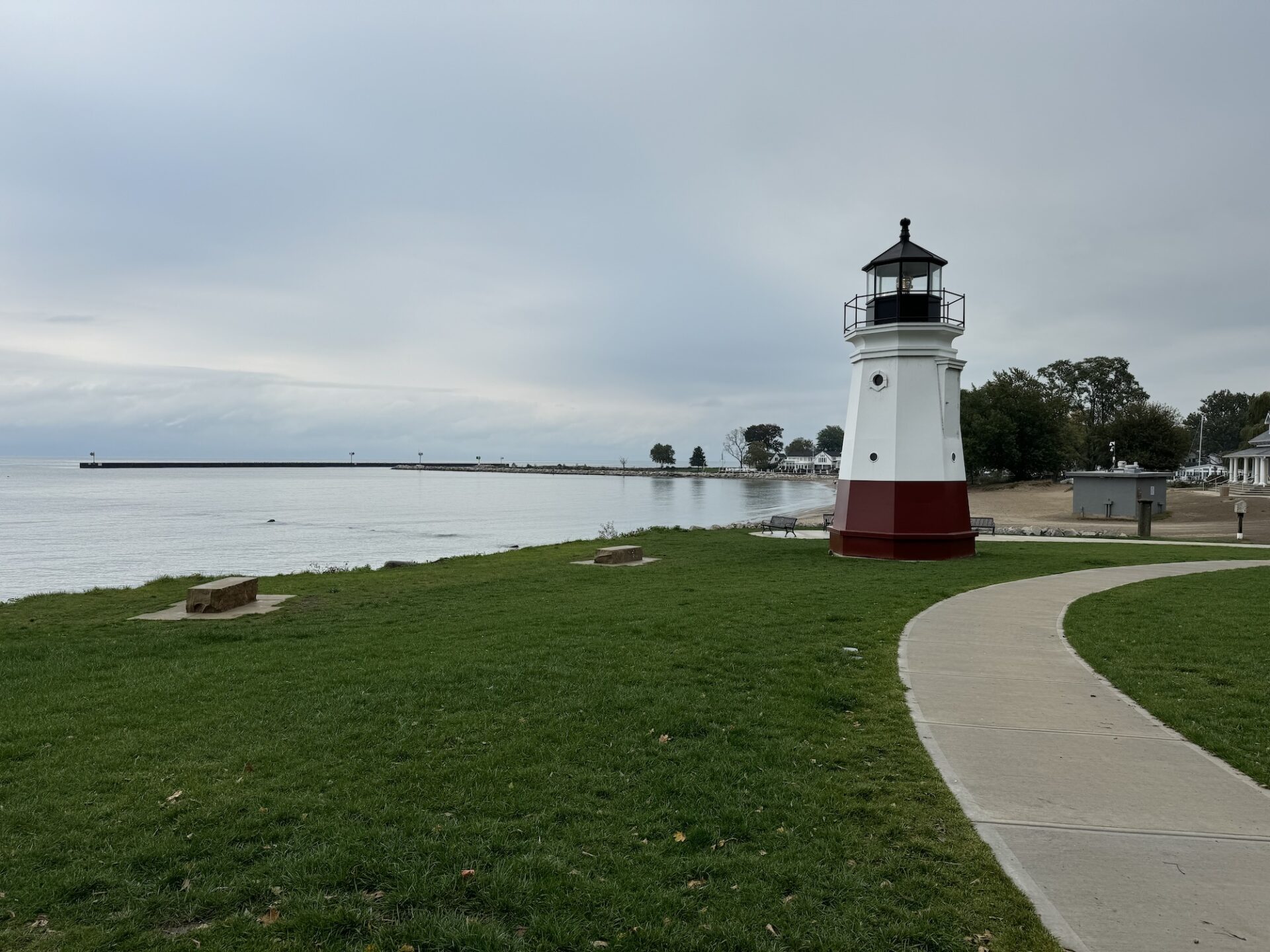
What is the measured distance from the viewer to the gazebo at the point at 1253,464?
57.2 metres

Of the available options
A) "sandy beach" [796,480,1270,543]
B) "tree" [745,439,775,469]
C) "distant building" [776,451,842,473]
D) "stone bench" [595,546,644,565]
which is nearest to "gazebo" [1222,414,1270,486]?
"sandy beach" [796,480,1270,543]

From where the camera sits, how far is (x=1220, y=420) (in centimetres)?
12862

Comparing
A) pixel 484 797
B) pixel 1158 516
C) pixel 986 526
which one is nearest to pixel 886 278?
pixel 986 526

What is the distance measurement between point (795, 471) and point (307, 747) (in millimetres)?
192825

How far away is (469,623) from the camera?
10.6 meters

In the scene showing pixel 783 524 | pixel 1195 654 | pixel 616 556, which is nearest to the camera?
pixel 1195 654

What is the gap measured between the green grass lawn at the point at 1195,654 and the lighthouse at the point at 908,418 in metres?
5.49

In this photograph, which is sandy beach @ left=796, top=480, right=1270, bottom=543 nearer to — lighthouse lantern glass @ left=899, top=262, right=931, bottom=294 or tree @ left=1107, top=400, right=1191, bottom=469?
tree @ left=1107, top=400, right=1191, bottom=469

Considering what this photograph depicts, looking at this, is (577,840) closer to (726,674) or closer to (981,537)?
(726,674)

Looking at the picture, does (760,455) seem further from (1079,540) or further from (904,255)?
(904,255)

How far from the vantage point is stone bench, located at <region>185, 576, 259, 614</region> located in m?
12.0

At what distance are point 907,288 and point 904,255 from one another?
78 centimetres

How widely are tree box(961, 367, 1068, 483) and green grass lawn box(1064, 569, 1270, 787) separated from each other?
63.0 meters

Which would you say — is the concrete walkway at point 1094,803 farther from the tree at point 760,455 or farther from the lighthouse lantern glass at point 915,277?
the tree at point 760,455
